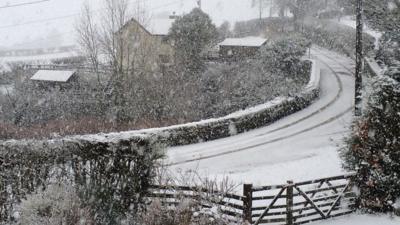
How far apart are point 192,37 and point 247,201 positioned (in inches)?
1289

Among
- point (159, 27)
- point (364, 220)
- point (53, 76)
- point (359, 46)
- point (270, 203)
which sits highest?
point (159, 27)

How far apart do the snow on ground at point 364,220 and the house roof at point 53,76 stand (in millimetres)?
33852

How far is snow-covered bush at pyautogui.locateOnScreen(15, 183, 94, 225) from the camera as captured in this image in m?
9.48

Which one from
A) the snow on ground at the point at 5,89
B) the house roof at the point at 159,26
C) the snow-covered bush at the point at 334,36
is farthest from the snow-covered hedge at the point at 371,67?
the snow on ground at the point at 5,89

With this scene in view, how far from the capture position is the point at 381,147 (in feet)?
41.1

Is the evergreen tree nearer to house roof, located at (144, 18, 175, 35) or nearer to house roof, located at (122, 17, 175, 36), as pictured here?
house roof, located at (122, 17, 175, 36)

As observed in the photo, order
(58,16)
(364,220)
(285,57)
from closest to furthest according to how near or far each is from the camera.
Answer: (364,220)
(285,57)
(58,16)

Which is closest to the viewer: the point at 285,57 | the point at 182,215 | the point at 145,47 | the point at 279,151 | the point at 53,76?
the point at 182,215

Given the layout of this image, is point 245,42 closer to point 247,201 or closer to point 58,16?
point 247,201

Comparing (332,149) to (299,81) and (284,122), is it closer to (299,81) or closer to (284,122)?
(284,122)

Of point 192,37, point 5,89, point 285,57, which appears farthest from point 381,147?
point 5,89

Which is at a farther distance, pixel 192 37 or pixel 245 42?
pixel 245 42

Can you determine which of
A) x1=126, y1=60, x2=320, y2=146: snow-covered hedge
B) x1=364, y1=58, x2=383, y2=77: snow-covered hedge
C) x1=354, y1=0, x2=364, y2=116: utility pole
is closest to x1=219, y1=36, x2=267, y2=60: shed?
x1=364, y1=58, x2=383, y2=77: snow-covered hedge

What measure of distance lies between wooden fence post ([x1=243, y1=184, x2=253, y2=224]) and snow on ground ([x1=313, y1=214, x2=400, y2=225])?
7.44ft
